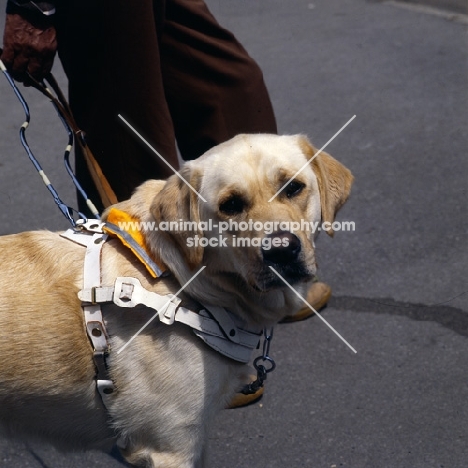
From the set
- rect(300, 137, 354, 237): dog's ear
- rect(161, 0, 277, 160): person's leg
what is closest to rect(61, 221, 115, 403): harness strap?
rect(300, 137, 354, 237): dog's ear

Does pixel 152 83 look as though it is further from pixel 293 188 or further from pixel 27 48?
pixel 293 188

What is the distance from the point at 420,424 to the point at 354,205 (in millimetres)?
1877

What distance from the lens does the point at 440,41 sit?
23.3 feet

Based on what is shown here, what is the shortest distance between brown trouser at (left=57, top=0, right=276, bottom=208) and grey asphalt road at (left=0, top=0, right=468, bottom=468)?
1.06 meters

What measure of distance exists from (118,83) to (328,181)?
1.01 meters

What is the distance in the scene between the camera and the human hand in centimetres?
293

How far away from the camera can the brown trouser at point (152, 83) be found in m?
3.12

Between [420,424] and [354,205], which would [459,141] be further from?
[420,424]

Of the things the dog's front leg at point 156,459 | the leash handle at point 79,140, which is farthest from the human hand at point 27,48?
the dog's front leg at point 156,459

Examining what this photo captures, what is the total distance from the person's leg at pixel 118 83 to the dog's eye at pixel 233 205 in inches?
34.2

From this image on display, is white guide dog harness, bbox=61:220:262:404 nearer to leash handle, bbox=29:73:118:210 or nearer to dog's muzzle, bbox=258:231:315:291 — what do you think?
dog's muzzle, bbox=258:231:315:291

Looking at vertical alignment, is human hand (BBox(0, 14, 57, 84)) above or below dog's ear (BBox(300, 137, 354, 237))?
above

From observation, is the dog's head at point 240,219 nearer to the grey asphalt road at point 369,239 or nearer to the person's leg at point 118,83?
the person's leg at point 118,83

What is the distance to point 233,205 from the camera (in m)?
2.48
